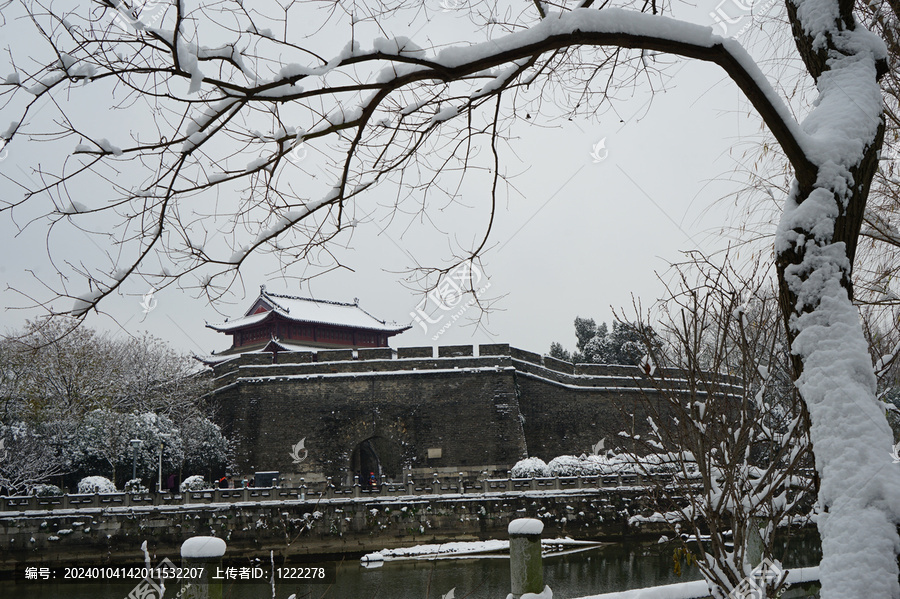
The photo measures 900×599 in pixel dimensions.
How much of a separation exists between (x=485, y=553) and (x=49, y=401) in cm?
1245

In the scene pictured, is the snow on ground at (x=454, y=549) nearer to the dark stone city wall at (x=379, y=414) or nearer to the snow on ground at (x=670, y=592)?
the dark stone city wall at (x=379, y=414)

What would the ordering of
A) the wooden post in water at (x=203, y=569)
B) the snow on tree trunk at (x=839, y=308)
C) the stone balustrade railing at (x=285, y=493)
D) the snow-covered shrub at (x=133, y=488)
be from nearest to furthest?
the snow on tree trunk at (x=839, y=308), the wooden post in water at (x=203, y=569), the stone balustrade railing at (x=285, y=493), the snow-covered shrub at (x=133, y=488)

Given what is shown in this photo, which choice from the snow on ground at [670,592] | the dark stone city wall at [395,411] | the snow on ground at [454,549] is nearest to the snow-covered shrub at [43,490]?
the dark stone city wall at [395,411]

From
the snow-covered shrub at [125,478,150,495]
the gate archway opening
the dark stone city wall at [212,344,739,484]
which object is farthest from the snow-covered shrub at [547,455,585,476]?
the snow-covered shrub at [125,478,150,495]

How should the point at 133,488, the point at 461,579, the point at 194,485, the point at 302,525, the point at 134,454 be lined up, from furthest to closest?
the point at 134,454, the point at 194,485, the point at 133,488, the point at 302,525, the point at 461,579

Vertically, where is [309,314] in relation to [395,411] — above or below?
above

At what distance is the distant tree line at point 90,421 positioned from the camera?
1591cm

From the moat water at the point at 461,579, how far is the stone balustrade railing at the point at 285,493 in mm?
1624

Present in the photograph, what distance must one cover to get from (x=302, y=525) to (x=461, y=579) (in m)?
4.33

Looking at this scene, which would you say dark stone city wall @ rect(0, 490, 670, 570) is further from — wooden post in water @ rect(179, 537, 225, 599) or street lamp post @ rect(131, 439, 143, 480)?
wooden post in water @ rect(179, 537, 225, 599)

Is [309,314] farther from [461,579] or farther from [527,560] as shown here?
[527,560]

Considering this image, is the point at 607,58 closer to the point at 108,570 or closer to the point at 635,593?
the point at 635,593

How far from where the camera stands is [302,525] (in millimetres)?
14094

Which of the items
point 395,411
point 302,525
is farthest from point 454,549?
point 395,411
